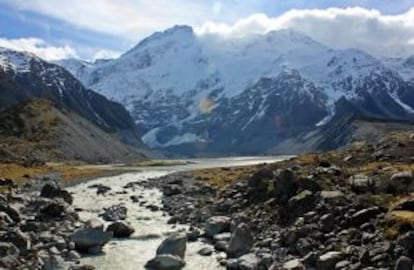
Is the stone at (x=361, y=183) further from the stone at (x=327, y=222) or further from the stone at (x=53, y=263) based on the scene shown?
the stone at (x=53, y=263)

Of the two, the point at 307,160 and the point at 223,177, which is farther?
the point at 223,177

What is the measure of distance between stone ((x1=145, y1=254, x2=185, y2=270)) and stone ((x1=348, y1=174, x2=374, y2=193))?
15002 mm

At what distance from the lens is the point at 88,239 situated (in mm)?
52594

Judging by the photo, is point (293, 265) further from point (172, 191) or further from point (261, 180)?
point (172, 191)

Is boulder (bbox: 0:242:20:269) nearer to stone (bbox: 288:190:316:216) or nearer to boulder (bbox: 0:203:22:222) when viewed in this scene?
boulder (bbox: 0:203:22:222)

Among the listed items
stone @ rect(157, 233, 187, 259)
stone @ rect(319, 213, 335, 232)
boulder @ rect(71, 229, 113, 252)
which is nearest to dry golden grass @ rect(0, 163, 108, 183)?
boulder @ rect(71, 229, 113, 252)

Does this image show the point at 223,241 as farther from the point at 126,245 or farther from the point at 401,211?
the point at 401,211

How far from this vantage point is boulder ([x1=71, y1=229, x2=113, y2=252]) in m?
52.1

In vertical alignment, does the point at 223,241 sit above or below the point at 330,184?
below

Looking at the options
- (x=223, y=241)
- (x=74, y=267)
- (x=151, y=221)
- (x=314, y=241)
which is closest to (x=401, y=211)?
(x=314, y=241)

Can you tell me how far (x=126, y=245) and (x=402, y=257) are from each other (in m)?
24.6

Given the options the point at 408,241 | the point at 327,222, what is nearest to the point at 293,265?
the point at 408,241

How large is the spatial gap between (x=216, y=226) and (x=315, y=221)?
11.7m

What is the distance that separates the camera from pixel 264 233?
53562 mm
